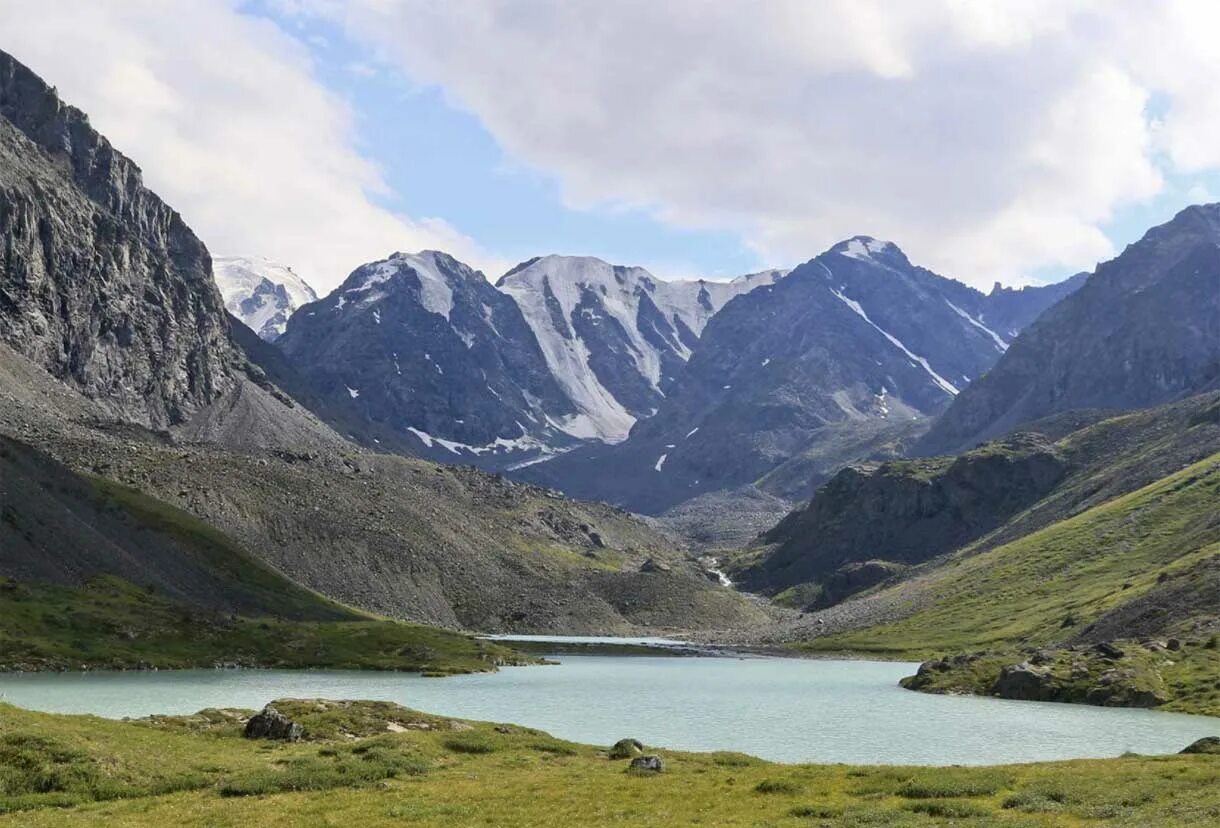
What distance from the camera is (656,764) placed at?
169 ft

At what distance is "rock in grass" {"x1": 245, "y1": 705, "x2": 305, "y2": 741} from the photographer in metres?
59.7

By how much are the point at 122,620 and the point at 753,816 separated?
129862 millimetres

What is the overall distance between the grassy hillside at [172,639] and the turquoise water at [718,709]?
7112 millimetres

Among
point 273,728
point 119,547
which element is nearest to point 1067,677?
point 273,728

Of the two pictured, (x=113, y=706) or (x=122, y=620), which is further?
(x=122, y=620)

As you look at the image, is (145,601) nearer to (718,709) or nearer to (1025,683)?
(718,709)

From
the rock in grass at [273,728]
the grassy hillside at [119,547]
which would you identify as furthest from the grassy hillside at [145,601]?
the rock in grass at [273,728]

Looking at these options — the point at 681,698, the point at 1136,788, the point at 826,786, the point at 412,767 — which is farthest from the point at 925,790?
the point at 681,698

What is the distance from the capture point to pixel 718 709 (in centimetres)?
10744

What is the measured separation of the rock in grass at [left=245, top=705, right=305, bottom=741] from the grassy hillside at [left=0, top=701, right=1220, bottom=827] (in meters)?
2.07

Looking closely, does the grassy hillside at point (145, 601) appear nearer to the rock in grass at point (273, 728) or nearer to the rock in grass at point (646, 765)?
the rock in grass at point (273, 728)

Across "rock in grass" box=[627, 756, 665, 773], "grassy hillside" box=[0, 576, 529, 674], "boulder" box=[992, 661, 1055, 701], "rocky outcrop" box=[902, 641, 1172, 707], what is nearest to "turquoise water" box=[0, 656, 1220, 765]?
"boulder" box=[992, 661, 1055, 701]

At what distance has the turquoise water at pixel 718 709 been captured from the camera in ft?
252

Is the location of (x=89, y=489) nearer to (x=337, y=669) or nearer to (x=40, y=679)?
(x=337, y=669)
